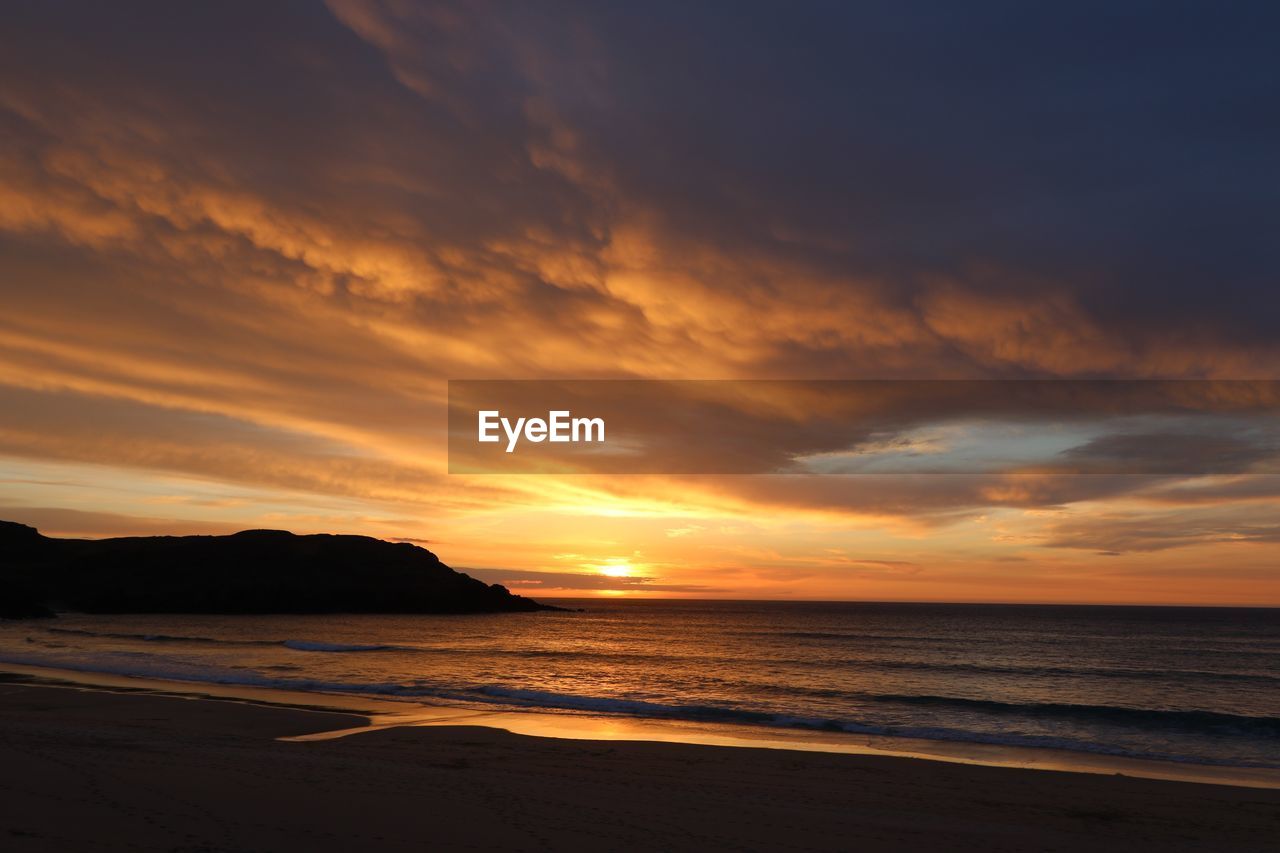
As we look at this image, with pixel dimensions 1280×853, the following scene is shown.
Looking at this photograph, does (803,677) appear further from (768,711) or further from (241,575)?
(241,575)

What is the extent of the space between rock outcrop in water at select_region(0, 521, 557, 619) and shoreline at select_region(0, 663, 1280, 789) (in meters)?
96.5

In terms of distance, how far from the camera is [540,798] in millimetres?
13008

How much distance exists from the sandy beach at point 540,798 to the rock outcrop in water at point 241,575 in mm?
107471

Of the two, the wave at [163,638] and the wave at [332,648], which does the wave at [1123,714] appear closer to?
the wave at [332,648]

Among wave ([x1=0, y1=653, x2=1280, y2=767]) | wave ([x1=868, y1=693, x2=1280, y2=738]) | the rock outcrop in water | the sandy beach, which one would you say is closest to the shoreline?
wave ([x1=0, y1=653, x2=1280, y2=767])

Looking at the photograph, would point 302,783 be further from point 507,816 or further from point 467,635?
point 467,635

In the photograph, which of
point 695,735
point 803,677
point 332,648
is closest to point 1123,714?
point 803,677

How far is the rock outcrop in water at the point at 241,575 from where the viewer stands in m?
114

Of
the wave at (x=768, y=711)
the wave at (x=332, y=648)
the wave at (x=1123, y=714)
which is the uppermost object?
the wave at (x=768, y=711)

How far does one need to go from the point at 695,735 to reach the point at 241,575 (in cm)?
12391

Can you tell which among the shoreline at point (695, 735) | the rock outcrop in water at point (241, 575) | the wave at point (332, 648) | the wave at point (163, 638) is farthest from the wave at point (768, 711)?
the rock outcrop in water at point (241, 575)

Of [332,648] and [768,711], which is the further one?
[332,648]

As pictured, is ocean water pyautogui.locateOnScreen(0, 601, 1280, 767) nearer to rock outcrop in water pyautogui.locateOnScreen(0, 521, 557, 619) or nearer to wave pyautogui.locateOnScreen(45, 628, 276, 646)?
wave pyautogui.locateOnScreen(45, 628, 276, 646)

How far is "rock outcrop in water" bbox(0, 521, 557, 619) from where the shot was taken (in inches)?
4481
